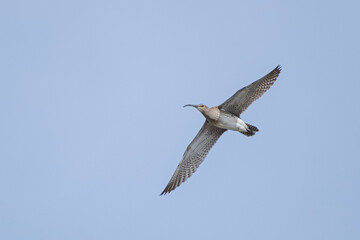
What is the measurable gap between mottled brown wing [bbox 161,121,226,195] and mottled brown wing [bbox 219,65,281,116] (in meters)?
1.23

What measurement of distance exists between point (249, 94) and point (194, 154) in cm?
293

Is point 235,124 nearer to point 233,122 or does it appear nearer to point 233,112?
point 233,122

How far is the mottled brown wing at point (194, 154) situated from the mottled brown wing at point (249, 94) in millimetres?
1229

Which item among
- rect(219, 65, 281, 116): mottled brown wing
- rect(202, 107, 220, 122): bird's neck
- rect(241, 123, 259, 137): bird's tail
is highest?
rect(219, 65, 281, 116): mottled brown wing

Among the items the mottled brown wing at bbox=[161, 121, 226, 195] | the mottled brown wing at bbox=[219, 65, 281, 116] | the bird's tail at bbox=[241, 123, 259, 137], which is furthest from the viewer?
the mottled brown wing at bbox=[161, 121, 226, 195]

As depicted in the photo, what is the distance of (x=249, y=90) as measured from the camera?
19.5m

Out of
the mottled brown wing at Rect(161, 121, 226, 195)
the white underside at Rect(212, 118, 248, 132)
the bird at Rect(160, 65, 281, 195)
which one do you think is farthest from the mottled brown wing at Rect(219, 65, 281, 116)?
the mottled brown wing at Rect(161, 121, 226, 195)

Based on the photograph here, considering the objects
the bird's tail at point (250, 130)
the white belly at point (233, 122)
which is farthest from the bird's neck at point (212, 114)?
the bird's tail at point (250, 130)

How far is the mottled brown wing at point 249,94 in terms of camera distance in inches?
769

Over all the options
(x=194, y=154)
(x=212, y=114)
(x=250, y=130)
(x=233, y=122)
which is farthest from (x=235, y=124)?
(x=194, y=154)

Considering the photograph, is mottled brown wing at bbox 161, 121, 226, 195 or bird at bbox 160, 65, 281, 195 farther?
mottled brown wing at bbox 161, 121, 226, 195

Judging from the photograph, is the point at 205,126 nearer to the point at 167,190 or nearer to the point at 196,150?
A: the point at 196,150

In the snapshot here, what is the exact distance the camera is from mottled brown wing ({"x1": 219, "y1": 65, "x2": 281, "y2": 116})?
19531 millimetres

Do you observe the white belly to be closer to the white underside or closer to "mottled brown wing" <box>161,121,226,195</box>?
the white underside
